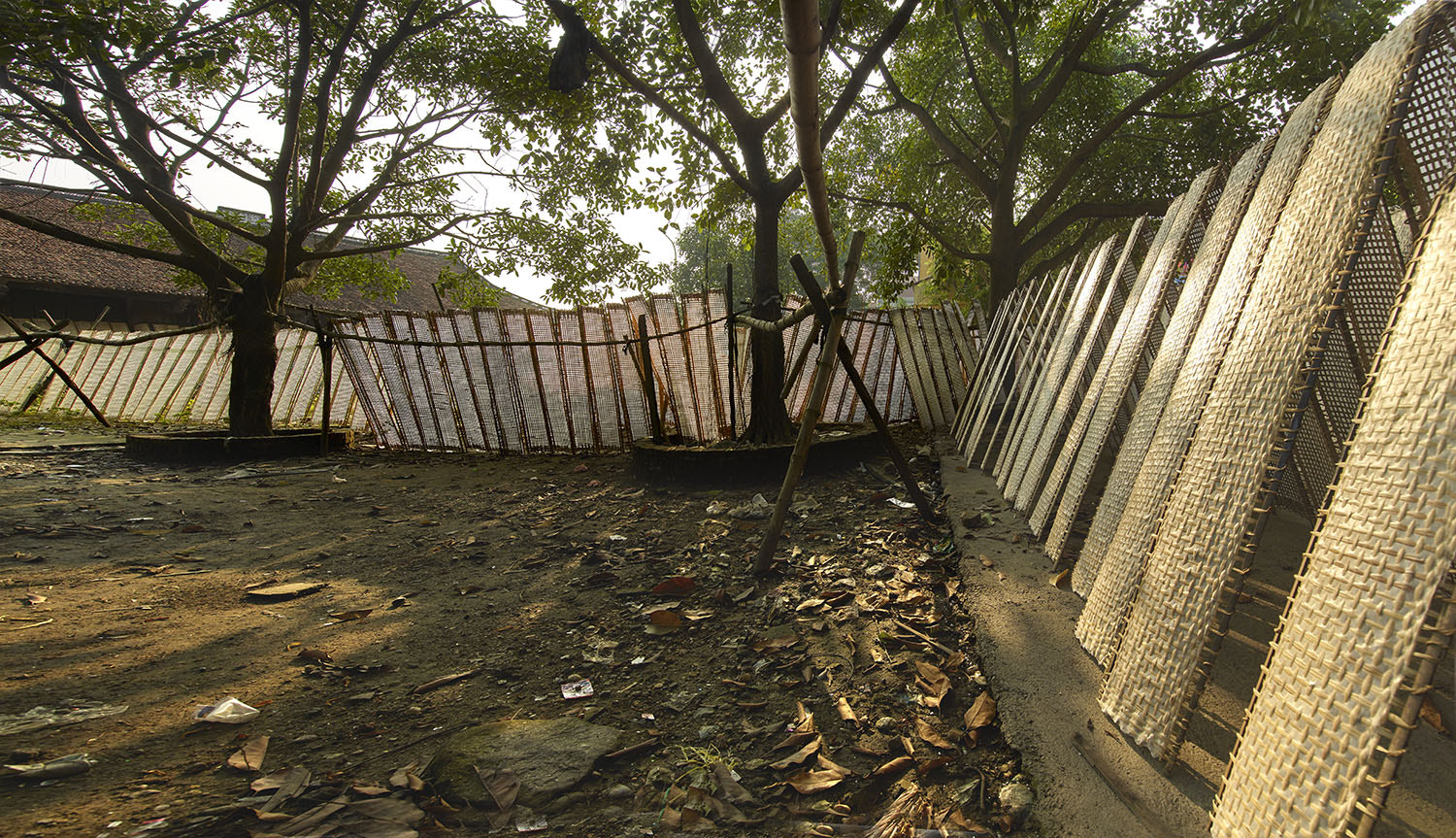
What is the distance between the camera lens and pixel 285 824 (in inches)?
64.6

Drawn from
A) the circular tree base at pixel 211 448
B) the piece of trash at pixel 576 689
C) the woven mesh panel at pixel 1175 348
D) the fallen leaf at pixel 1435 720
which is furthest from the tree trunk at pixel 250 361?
the fallen leaf at pixel 1435 720

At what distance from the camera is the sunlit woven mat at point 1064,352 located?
12.0ft

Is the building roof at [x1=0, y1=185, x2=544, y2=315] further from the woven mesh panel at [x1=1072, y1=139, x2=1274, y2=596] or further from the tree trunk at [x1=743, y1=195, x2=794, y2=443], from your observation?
the woven mesh panel at [x1=1072, y1=139, x2=1274, y2=596]

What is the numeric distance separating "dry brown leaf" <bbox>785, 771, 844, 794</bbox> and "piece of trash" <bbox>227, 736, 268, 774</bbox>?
5.24 ft

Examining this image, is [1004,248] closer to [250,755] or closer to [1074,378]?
[1074,378]

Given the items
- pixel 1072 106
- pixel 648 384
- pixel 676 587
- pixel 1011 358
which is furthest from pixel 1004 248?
pixel 676 587

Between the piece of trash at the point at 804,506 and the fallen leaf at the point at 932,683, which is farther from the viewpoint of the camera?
the piece of trash at the point at 804,506

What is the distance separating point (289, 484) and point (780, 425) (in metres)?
4.97

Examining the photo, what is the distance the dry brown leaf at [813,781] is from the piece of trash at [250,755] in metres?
1.60

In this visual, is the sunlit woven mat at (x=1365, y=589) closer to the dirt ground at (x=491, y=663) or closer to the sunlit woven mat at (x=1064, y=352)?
the dirt ground at (x=491, y=663)

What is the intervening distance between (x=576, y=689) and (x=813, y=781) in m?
1.03

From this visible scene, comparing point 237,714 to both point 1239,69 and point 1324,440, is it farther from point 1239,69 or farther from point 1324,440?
Answer: point 1239,69

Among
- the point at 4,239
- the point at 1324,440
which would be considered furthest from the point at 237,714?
the point at 4,239

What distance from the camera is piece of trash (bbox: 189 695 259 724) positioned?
6.99 ft
